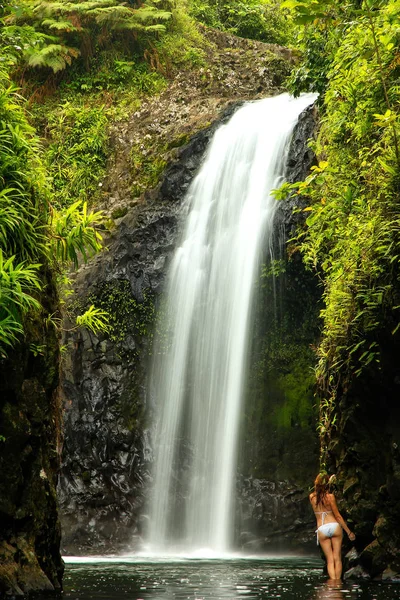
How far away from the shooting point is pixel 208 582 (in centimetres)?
748

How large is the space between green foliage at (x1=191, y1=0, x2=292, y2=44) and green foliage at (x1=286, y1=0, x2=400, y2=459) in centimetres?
1488

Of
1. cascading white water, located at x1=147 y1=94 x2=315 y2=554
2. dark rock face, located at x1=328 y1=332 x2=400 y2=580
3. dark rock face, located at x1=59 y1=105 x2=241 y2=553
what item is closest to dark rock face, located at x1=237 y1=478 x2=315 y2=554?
cascading white water, located at x1=147 y1=94 x2=315 y2=554

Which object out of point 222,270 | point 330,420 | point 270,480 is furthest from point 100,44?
point 330,420

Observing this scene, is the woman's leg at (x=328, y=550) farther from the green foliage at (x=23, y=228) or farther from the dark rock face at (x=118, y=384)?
the dark rock face at (x=118, y=384)

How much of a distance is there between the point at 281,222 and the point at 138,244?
3.15m

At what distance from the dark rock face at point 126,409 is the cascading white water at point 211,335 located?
0.29 meters

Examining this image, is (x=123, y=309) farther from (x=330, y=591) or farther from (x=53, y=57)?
(x=330, y=591)

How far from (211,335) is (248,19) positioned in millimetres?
13844

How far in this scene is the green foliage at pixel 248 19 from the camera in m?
23.8

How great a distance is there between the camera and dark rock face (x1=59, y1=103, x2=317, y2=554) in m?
13.2

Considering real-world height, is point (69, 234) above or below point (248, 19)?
below

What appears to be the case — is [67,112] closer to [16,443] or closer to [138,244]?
[138,244]

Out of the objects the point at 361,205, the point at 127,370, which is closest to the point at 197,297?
the point at 127,370

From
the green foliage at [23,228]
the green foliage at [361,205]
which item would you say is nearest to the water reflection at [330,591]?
the green foliage at [361,205]
